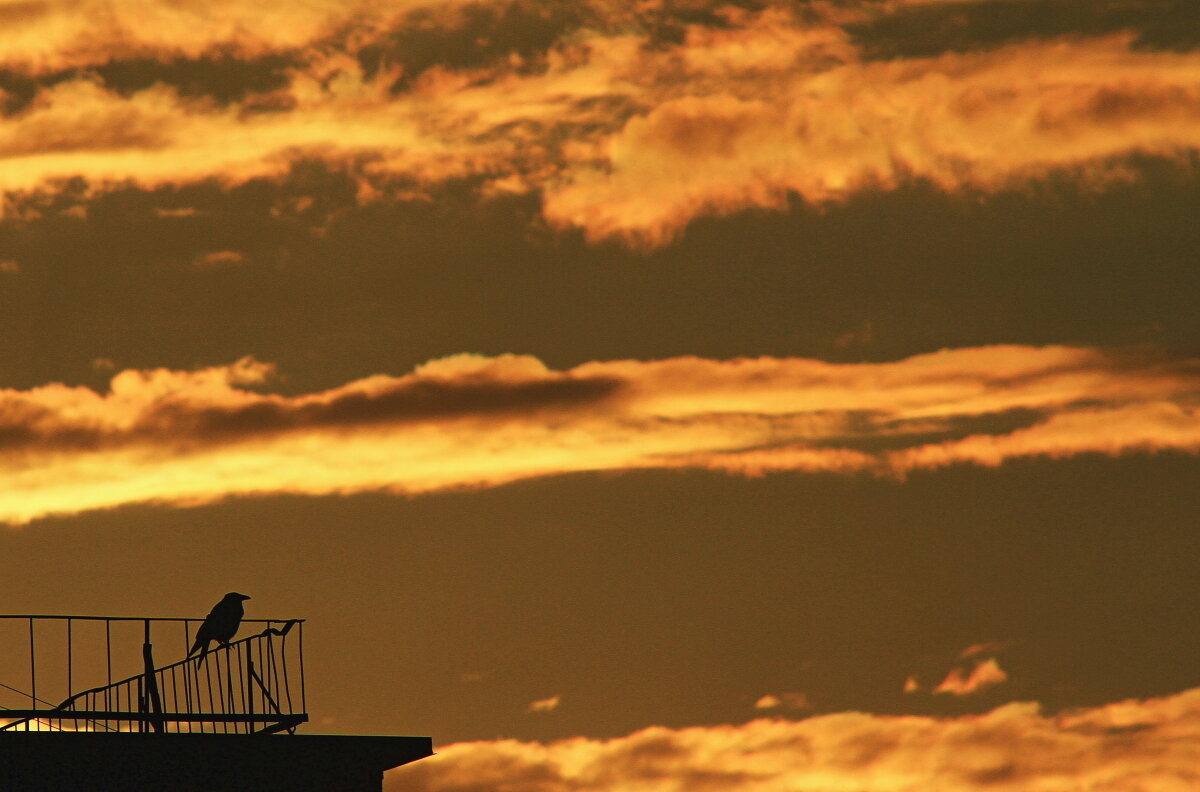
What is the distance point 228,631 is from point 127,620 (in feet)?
8.76

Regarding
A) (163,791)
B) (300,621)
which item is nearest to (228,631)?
(300,621)

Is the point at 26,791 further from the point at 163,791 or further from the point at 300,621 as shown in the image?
the point at 300,621

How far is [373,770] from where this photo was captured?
39406 mm

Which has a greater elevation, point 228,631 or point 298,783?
point 228,631

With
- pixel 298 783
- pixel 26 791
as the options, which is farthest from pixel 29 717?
pixel 298 783

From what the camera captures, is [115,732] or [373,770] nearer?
[115,732]

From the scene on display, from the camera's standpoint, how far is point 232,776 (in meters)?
37.8

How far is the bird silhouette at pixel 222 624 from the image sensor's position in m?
40.4

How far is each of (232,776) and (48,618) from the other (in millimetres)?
3639

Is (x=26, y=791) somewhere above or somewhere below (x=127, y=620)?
below

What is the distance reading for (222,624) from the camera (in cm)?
4044

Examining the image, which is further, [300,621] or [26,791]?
[300,621]

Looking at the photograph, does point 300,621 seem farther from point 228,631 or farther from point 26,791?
point 26,791

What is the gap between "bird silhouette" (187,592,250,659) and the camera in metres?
40.4
